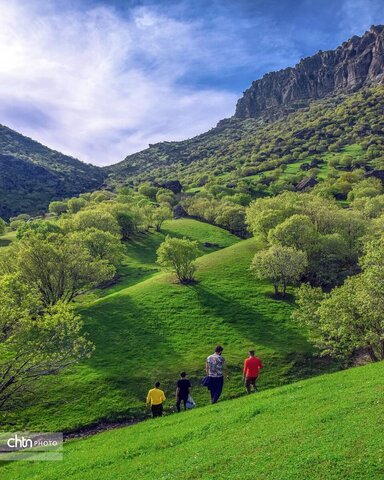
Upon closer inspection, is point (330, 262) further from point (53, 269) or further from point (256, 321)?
point (53, 269)

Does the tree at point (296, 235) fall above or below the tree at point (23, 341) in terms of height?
above

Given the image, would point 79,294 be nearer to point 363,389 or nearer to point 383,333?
point 383,333

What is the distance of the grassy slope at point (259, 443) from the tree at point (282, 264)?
1266 inches

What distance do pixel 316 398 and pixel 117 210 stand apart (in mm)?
97052

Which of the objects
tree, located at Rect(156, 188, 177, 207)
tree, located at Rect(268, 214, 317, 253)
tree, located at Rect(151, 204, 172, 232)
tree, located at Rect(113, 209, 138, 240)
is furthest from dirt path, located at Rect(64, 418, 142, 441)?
tree, located at Rect(156, 188, 177, 207)

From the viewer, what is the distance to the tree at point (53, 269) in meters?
54.0

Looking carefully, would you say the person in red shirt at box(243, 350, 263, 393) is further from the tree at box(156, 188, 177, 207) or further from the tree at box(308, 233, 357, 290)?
the tree at box(156, 188, 177, 207)

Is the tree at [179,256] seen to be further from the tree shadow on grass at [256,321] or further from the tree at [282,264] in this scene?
the tree at [282,264]

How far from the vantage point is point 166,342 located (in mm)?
46438

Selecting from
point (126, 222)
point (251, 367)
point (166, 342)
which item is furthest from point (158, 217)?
point (251, 367)

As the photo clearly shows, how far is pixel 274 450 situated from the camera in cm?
1565

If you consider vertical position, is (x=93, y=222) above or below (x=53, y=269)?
above
